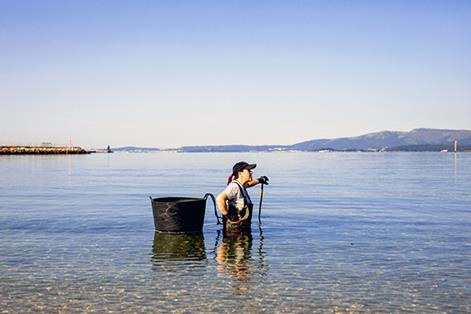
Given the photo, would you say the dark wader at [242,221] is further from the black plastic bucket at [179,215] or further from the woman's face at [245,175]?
the black plastic bucket at [179,215]

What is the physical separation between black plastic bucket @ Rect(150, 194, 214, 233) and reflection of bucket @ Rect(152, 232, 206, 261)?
0.57 feet

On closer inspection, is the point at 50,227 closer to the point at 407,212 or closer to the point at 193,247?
the point at 193,247

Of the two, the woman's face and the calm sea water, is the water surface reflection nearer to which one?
the calm sea water

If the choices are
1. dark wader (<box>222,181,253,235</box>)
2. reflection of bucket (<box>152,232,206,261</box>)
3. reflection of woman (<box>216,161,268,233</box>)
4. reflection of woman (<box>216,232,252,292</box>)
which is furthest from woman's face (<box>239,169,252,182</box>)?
reflection of bucket (<box>152,232,206,261</box>)

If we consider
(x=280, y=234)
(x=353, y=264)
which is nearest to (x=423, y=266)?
(x=353, y=264)

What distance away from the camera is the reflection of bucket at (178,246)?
10.4m

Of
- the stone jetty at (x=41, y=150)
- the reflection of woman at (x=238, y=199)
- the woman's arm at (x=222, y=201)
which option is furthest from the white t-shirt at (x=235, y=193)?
the stone jetty at (x=41, y=150)

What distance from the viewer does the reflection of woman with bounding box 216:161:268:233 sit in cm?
1216

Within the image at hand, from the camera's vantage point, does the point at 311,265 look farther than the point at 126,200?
No

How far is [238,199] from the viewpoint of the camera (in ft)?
40.1

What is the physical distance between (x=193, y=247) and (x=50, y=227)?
5.20 meters

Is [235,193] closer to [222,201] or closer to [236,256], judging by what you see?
[222,201]

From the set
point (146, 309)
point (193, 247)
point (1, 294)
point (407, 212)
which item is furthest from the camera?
point (407, 212)

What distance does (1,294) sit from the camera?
770 centimetres
